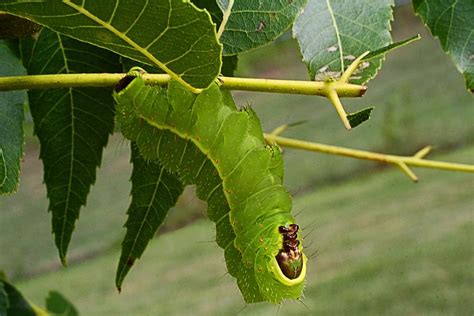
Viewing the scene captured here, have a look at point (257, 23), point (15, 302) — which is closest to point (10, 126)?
point (257, 23)

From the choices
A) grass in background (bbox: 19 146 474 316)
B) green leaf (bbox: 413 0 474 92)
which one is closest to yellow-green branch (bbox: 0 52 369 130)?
green leaf (bbox: 413 0 474 92)

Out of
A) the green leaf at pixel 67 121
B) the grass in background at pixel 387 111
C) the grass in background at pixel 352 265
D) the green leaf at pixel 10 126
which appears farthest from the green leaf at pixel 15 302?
the grass in background at pixel 387 111

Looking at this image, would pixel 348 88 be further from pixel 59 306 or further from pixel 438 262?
pixel 438 262

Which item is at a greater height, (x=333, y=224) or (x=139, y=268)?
(x=333, y=224)

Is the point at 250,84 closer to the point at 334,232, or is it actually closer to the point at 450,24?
the point at 450,24

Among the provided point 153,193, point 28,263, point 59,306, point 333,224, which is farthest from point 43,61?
point 28,263

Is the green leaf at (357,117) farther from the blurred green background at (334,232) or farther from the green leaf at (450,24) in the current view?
the blurred green background at (334,232)
